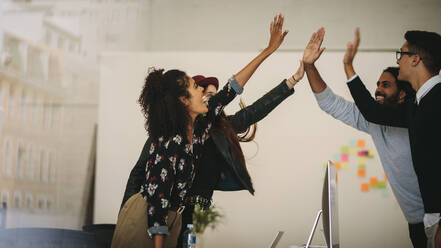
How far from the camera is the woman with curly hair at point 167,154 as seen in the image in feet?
8.05

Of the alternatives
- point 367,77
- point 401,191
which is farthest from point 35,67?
point 401,191

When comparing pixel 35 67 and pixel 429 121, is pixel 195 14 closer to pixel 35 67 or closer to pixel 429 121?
pixel 35 67

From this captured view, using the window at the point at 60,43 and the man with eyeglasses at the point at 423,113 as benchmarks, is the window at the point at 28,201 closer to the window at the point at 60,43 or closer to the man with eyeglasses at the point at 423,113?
the window at the point at 60,43

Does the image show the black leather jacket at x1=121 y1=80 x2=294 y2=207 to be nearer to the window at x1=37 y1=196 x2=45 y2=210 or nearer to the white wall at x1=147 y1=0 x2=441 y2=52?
the white wall at x1=147 y1=0 x2=441 y2=52

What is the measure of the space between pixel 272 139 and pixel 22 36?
8.91 ft

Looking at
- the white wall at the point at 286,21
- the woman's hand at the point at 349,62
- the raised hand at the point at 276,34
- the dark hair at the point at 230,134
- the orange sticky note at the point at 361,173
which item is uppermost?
the white wall at the point at 286,21

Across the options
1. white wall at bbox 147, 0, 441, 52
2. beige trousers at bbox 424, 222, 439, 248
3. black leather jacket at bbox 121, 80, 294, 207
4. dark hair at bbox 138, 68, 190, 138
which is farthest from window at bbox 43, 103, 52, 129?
beige trousers at bbox 424, 222, 439, 248

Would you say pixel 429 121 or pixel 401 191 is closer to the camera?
pixel 429 121

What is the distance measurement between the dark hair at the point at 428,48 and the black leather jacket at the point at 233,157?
32.0 inches

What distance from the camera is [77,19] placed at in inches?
201

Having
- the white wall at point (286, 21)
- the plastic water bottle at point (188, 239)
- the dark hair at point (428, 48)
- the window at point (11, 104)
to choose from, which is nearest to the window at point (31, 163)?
the window at point (11, 104)

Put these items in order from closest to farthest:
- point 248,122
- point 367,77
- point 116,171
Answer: point 248,122 → point 367,77 → point 116,171

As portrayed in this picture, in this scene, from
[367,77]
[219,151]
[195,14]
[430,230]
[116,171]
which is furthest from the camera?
[195,14]

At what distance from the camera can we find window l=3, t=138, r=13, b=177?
4.81 metres
